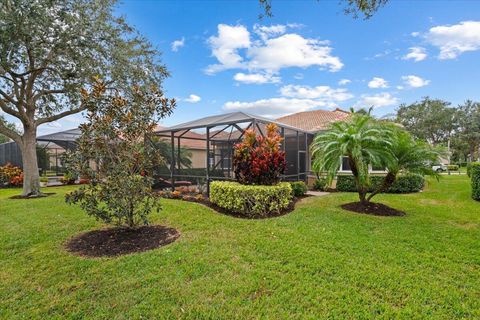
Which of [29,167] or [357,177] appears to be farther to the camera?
[29,167]

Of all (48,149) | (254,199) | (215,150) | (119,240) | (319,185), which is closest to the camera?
(119,240)

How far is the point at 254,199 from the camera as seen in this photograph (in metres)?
6.82

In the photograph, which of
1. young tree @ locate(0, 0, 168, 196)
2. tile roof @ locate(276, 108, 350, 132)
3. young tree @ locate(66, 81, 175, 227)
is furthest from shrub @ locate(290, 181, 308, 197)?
young tree @ locate(0, 0, 168, 196)

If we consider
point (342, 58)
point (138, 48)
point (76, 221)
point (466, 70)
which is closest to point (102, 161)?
point (76, 221)

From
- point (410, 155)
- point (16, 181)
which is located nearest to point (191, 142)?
point (410, 155)

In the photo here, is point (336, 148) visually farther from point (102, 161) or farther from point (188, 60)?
point (188, 60)

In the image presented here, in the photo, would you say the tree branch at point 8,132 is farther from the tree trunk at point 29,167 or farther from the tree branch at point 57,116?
the tree branch at point 57,116

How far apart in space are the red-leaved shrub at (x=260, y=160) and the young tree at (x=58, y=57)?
6318 mm

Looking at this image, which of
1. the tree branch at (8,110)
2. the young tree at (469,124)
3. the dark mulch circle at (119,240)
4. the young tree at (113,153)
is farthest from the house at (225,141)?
the young tree at (469,124)

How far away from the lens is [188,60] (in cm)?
1176

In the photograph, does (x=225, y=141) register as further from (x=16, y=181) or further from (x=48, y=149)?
(x=48, y=149)

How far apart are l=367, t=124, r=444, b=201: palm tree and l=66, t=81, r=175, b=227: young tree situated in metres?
6.21

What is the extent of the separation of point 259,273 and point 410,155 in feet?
18.7

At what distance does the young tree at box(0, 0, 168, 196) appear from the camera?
8211 millimetres
